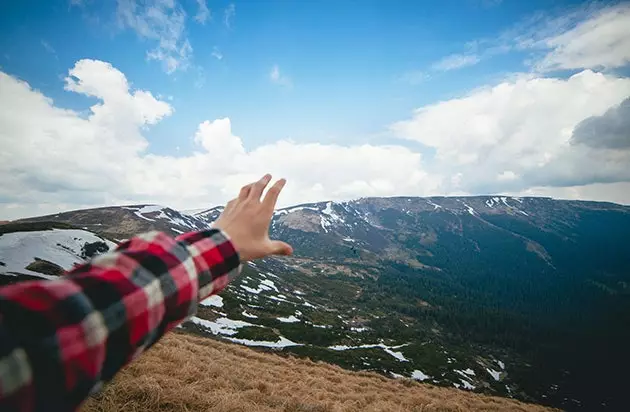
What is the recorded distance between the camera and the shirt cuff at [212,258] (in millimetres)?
1909

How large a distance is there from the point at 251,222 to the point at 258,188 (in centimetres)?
33

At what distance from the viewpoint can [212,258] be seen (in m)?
1.99

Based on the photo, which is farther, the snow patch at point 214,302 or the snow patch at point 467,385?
the snow patch at point 467,385

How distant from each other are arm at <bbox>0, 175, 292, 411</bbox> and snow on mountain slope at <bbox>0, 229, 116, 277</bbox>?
63998 millimetres

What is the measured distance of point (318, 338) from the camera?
321 ft

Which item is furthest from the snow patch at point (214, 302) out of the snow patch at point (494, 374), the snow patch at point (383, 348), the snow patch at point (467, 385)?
the snow patch at point (494, 374)

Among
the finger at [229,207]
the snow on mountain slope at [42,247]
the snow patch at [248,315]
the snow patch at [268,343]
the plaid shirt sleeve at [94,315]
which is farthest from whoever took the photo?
the snow patch at [248,315]

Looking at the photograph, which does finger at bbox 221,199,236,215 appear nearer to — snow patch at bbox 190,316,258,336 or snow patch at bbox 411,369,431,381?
snow patch at bbox 190,316,258,336

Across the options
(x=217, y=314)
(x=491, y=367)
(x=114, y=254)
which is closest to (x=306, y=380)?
(x=114, y=254)

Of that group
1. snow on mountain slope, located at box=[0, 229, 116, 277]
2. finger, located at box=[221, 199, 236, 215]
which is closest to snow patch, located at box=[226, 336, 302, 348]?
snow on mountain slope, located at box=[0, 229, 116, 277]

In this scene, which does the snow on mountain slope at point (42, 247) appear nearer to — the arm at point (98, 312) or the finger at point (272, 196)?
the finger at point (272, 196)

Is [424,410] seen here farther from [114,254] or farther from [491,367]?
[491,367]

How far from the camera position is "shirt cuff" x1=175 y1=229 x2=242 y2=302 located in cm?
191

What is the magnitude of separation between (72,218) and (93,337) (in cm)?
23076
